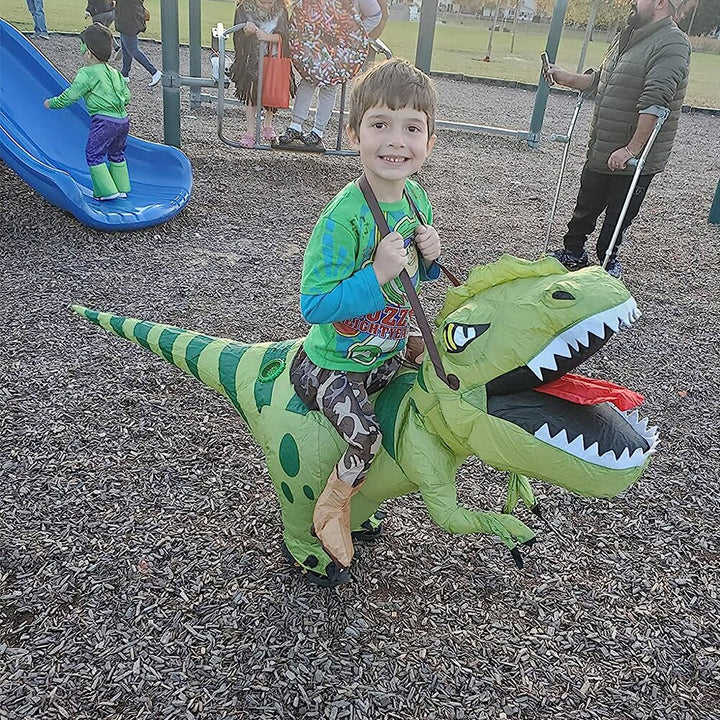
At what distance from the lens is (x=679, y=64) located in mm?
4156

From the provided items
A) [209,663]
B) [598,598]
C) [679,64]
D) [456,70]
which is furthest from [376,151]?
[456,70]

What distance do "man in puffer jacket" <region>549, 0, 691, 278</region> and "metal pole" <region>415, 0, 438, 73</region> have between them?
3.52 meters

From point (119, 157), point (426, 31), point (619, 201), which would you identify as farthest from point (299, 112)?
point (619, 201)

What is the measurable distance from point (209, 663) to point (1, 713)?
56 centimetres

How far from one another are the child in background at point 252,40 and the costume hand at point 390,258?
5491 mm

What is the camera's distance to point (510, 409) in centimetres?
160

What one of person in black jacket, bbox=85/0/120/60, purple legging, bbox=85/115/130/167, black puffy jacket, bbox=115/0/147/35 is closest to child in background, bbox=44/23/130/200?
purple legging, bbox=85/115/130/167

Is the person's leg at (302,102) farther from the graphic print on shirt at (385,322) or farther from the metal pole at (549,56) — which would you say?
the graphic print on shirt at (385,322)

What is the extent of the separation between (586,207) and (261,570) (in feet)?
12.0

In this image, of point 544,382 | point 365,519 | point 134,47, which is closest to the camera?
point 544,382

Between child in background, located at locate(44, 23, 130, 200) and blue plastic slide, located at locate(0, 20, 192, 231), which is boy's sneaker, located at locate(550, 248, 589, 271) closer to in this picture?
blue plastic slide, located at locate(0, 20, 192, 231)

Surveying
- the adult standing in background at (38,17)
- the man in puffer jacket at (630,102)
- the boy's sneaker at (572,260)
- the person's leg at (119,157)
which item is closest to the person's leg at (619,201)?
the man in puffer jacket at (630,102)

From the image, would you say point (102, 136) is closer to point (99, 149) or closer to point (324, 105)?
point (99, 149)

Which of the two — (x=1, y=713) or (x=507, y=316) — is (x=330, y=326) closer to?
(x=507, y=316)
